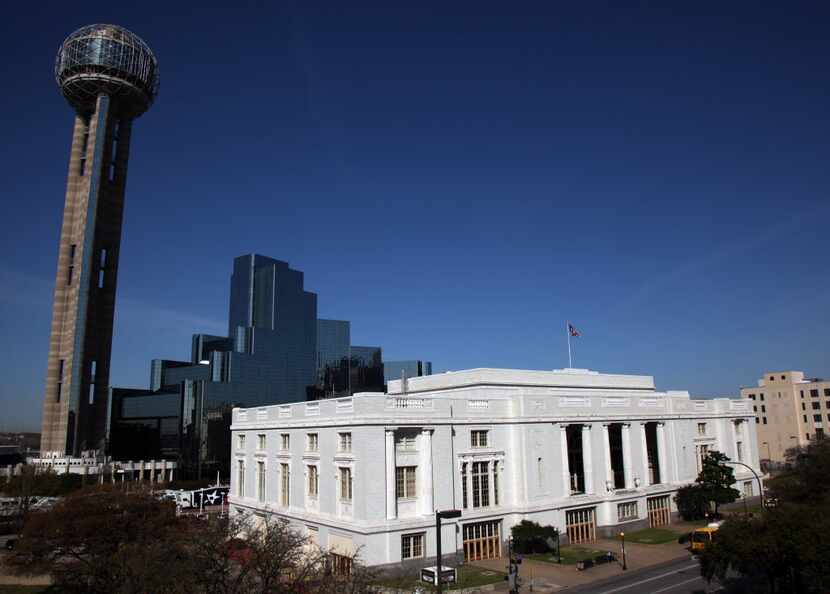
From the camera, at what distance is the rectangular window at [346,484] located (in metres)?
48.5

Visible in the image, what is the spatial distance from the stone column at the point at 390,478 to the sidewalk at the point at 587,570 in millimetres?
8985

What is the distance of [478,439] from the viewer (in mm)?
54531

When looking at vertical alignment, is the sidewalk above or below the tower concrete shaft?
below

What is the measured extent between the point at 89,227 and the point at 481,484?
12274 cm

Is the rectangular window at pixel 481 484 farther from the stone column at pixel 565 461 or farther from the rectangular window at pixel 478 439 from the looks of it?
the stone column at pixel 565 461

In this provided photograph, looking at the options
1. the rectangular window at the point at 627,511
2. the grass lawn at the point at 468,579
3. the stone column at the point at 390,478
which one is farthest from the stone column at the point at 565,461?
the stone column at the point at 390,478

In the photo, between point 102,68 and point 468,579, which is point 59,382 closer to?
point 102,68

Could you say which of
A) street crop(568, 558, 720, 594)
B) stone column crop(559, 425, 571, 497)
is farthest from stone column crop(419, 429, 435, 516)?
stone column crop(559, 425, 571, 497)

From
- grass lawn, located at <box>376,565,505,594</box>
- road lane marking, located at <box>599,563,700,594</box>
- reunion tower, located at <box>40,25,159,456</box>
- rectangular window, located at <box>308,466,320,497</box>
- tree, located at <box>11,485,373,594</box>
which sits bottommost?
road lane marking, located at <box>599,563,700,594</box>

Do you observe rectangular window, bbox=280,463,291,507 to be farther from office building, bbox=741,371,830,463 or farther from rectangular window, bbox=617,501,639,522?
office building, bbox=741,371,830,463

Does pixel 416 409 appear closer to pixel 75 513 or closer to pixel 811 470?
pixel 75 513

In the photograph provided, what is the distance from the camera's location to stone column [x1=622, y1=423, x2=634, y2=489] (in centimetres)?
6278

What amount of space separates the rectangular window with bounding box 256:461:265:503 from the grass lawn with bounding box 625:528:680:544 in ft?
114

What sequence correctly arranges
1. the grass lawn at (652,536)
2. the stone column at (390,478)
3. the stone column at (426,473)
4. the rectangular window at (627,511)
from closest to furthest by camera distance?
the stone column at (390,478), the stone column at (426,473), the grass lawn at (652,536), the rectangular window at (627,511)
